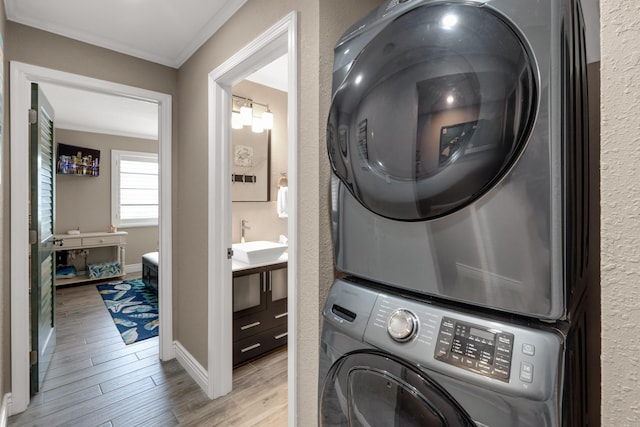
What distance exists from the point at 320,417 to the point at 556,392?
2.10ft

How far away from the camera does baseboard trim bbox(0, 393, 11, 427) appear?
171 cm

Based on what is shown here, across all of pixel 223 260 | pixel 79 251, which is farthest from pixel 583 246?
pixel 79 251

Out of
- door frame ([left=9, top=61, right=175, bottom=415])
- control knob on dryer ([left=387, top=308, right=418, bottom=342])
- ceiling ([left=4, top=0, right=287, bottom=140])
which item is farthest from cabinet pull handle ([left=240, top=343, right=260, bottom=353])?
ceiling ([left=4, top=0, right=287, bottom=140])

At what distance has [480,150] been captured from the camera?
1.90ft

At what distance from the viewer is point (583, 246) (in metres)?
0.64

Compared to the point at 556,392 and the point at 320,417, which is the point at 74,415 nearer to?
the point at 320,417

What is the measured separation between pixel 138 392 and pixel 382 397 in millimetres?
2066

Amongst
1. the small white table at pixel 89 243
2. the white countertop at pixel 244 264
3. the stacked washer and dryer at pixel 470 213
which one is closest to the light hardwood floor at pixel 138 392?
the white countertop at pixel 244 264

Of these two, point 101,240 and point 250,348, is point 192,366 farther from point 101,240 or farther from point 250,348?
point 101,240

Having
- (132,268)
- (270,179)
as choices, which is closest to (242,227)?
(270,179)

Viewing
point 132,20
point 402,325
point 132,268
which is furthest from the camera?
point 132,268

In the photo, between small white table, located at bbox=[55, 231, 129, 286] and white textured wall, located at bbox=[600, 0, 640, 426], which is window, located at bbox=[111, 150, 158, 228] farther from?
white textured wall, located at bbox=[600, 0, 640, 426]

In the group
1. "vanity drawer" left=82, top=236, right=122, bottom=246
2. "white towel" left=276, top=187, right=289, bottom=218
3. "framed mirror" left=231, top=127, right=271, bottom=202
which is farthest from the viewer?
"vanity drawer" left=82, top=236, right=122, bottom=246

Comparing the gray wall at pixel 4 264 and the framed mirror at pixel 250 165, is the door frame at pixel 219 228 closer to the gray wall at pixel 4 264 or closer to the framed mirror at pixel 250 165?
the framed mirror at pixel 250 165
